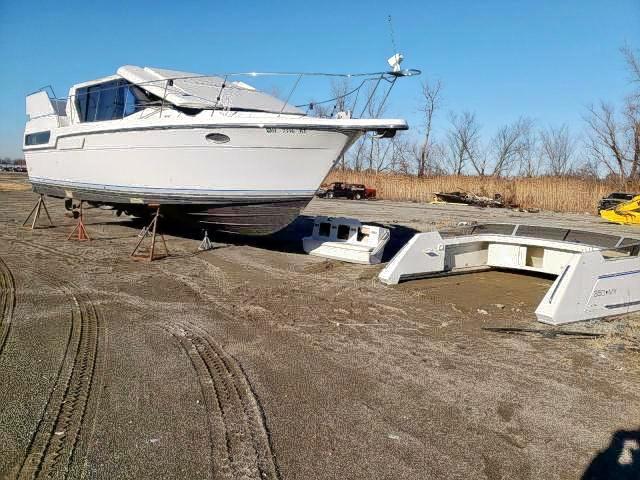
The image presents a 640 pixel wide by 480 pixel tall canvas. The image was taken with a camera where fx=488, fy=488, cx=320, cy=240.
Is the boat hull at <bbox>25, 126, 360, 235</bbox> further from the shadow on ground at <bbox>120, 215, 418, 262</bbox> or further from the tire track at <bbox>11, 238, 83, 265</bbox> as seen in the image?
the tire track at <bbox>11, 238, 83, 265</bbox>

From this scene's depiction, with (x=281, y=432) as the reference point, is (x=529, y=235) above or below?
above

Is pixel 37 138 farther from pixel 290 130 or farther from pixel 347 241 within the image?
pixel 347 241

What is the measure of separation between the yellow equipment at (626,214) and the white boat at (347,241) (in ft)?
50.0

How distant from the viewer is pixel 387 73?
812cm

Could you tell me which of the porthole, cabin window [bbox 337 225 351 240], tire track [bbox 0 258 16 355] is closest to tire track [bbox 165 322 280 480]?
tire track [bbox 0 258 16 355]

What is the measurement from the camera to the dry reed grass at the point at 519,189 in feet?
89.4

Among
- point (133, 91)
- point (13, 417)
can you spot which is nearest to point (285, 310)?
point (13, 417)

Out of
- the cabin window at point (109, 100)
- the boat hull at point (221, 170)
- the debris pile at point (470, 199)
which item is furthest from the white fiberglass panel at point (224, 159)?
the debris pile at point (470, 199)

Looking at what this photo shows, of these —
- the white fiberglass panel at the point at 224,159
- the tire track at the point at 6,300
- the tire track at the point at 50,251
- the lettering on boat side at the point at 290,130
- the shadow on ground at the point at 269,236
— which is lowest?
the tire track at the point at 6,300

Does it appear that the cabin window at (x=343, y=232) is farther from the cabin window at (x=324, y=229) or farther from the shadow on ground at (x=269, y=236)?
the shadow on ground at (x=269, y=236)

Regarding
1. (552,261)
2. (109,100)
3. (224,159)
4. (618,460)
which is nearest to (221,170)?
(224,159)

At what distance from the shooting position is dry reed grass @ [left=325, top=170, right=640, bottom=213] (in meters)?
27.2

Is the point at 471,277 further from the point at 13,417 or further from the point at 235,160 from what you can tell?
the point at 13,417

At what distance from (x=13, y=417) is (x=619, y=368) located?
4.55 metres
